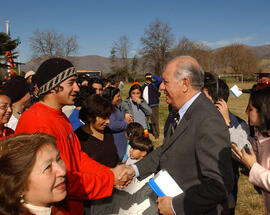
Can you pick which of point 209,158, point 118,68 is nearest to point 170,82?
point 209,158

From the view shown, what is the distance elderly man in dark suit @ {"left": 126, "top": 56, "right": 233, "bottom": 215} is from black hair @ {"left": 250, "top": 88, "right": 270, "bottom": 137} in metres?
0.75

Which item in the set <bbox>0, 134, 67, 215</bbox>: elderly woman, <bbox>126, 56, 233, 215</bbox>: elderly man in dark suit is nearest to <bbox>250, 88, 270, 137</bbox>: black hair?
<bbox>126, 56, 233, 215</bbox>: elderly man in dark suit

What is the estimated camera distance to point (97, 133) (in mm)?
3066

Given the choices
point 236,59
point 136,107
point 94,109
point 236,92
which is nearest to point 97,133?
point 94,109

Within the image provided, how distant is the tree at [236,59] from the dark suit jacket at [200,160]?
71.1 metres

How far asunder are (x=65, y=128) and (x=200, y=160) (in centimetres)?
124

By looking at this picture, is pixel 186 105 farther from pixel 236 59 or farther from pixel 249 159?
pixel 236 59

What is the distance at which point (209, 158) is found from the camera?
1720mm

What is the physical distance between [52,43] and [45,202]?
41.0 meters

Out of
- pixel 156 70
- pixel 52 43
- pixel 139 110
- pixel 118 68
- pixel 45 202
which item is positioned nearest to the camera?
pixel 45 202

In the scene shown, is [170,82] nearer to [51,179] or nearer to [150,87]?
[51,179]

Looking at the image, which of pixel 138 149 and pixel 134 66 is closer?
pixel 138 149

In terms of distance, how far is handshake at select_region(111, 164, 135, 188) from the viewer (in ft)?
8.20

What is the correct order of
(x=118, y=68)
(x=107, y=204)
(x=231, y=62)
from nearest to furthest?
(x=107, y=204), (x=118, y=68), (x=231, y=62)
